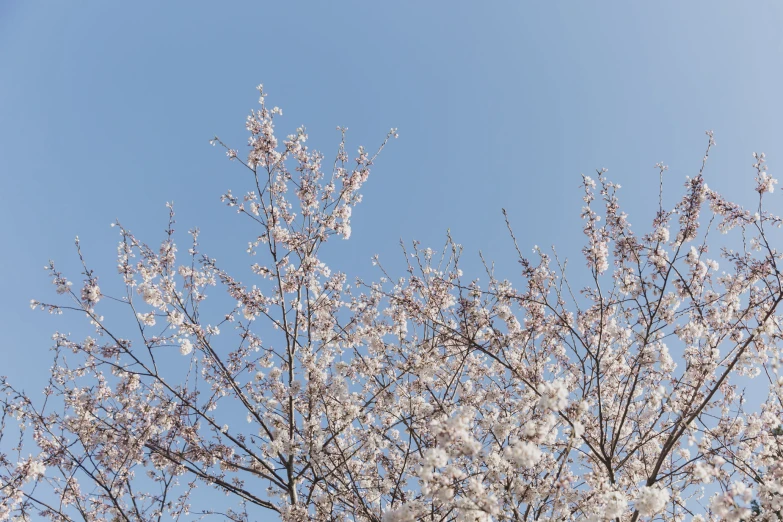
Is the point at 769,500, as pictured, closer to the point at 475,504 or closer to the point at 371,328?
the point at 475,504

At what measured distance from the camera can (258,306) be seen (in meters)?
7.73

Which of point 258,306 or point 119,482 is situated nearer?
point 119,482

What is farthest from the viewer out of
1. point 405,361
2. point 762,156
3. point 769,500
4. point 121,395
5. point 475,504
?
point 121,395

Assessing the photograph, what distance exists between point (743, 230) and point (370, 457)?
6.15m

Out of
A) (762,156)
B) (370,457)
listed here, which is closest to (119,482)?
(370,457)

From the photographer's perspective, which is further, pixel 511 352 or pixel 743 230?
pixel 511 352

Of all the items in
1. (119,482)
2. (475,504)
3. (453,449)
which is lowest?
(475,504)

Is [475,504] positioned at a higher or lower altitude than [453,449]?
lower

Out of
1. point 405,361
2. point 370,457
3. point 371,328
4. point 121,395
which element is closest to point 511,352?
point 405,361

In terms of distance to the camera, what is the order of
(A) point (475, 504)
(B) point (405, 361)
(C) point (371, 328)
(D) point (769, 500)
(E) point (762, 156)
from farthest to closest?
(C) point (371, 328)
(B) point (405, 361)
(E) point (762, 156)
(D) point (769, 500)
(A) point (475, 504)

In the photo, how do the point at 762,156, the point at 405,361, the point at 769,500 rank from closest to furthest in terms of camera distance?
the point at 769,500 → the point at 762,156 → the point at 405,361

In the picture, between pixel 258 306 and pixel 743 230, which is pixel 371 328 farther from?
pixel 743 230

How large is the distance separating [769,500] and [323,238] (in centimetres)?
634

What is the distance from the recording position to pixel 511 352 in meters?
7.25
